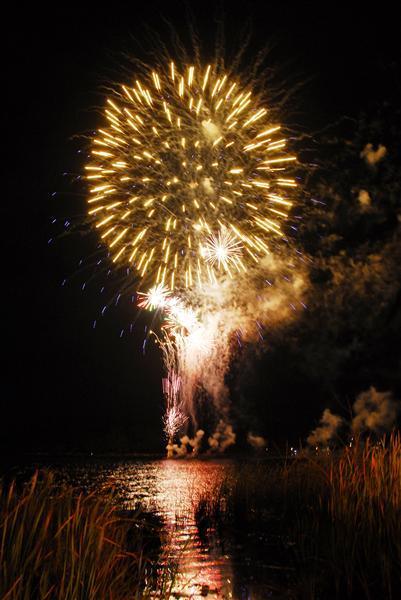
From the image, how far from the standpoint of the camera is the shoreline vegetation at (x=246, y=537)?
22.1 ft

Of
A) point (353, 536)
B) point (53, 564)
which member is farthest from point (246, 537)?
point (53, 564)

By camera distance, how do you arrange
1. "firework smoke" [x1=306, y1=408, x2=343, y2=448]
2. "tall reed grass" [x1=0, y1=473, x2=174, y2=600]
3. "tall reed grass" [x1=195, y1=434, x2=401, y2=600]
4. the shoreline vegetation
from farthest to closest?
"firework smoke" [x1=306, y1=408, x2=343, y2=448]
"tall reed grass" [x1=195, y1=434, x2=401, y2=600]
the shoreline vegetation
"tall reed grass" [x1=0, y1=473, x2=174, y2=600]

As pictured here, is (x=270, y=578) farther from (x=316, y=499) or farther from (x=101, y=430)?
(x=101, y=430)

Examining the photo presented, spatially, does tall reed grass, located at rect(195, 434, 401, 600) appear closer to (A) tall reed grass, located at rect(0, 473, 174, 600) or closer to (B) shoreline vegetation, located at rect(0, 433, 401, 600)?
(B) shoreline vegetation, located at rect(0, 433, 401, 600)

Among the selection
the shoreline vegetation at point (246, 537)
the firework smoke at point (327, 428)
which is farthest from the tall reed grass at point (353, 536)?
the firework smoke at point (327, 428)

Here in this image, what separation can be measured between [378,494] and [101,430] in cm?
11095

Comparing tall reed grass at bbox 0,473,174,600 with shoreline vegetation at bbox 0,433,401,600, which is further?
shoreline vegetation at bbox 0,433,401,600

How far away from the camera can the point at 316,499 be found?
1395cm

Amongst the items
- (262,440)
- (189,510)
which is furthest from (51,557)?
(262,440)

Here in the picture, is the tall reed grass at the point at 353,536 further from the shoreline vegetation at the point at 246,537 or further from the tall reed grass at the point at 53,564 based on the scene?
the tall reed grass at the point at 53,564

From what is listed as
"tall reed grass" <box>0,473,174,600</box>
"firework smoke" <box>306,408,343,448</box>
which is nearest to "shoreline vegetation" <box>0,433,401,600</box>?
"tall reed grass" <box>0,473,174,600</box>

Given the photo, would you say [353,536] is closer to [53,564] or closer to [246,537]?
[53,564]

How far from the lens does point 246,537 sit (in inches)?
578

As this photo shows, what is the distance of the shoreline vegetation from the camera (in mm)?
6738
